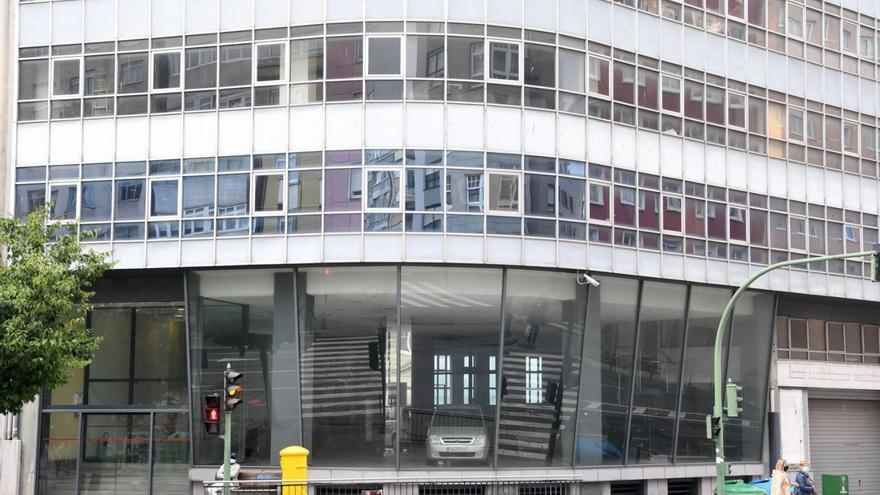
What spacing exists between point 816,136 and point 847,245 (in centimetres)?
319

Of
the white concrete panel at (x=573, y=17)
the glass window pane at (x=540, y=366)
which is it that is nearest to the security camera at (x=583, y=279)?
the glass window pane at (x=540, y=366)

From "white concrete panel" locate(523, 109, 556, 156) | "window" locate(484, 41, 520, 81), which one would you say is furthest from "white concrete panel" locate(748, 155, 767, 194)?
"window" locate(484, 41, 520, 81)

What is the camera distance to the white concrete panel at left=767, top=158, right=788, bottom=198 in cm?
3475

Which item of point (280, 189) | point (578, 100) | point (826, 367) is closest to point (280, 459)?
point (280, 189)

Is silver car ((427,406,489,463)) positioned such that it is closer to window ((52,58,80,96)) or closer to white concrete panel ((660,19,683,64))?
white concrete panel ((660,19,683,64))

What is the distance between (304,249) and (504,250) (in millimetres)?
4379

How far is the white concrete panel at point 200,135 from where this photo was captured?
96.8ft

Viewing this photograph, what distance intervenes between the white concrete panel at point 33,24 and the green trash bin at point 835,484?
893 inches

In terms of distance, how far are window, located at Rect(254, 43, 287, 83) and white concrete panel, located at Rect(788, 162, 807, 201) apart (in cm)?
1442

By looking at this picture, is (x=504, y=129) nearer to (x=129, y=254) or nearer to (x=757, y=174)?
(x=757, y=174)

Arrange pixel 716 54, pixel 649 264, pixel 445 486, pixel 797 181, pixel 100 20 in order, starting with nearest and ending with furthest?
pixel 445 486
pixel 100 20
pixel 649 264
pixel 716 54
pixel 797 181

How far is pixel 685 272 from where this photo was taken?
105 ft

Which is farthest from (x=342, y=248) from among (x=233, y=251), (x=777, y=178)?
(x=777, y=178)

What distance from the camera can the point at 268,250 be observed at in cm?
2872
